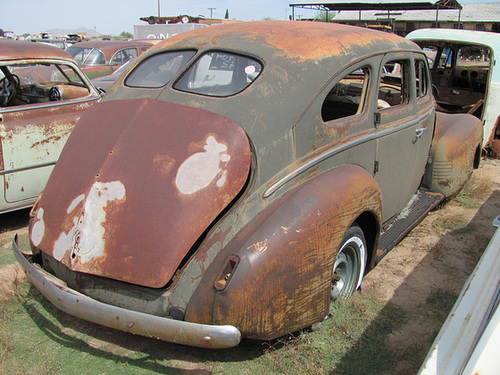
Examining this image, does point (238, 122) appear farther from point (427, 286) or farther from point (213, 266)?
point (427, 286)

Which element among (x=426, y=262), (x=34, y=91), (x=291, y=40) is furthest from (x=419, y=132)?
(x=34, y=91)

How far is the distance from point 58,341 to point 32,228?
75cm

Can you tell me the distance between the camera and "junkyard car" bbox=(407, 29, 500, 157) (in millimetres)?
6953

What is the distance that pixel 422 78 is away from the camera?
4.61 m

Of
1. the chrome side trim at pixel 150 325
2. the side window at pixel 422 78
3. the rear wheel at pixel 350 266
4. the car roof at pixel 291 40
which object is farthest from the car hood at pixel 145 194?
the side window at pixel 422 78

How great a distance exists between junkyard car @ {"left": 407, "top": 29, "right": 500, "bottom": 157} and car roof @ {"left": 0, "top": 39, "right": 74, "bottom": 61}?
5.40 m

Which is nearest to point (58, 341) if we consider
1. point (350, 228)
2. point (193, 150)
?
point (193, 150)

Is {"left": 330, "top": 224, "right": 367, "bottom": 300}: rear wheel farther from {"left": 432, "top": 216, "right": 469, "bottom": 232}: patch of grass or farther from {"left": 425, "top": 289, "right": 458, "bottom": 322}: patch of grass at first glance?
{"left": 432, "top": 216, "right": 469, "bottom": 232}: patch of grass

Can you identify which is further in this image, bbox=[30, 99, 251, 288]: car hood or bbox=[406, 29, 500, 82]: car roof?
bbox=[406, 29, 500, 82]: car roof

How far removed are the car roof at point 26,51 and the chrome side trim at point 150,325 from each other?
3253 millimetres

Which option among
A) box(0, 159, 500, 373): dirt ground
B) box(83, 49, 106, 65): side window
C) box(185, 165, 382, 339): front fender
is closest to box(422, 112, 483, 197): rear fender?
box(0, 159, 500, 373): dirt ground

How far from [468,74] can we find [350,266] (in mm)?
6342

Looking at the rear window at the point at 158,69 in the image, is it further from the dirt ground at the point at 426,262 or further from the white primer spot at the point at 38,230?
the dirt ground at the point at 426,262

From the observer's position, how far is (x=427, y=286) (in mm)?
3732
